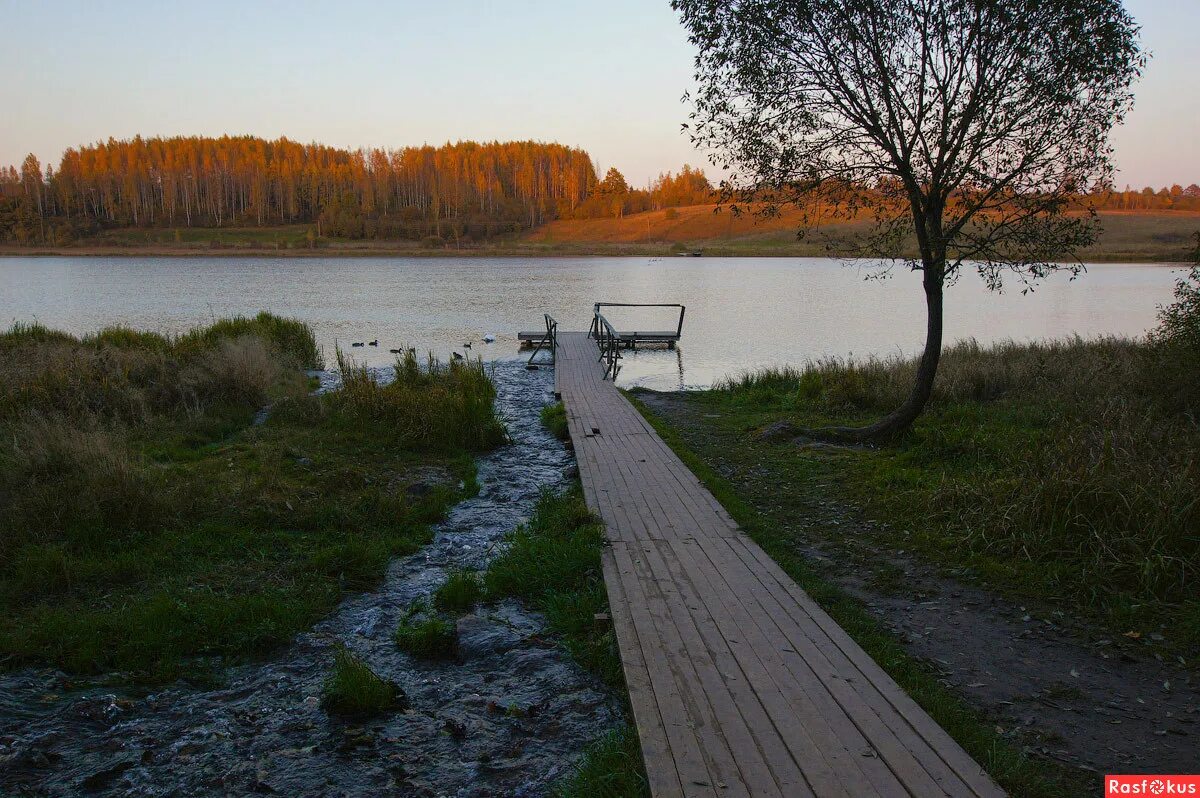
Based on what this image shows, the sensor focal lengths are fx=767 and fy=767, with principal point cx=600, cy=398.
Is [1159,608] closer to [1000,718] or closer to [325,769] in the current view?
[1000,718]

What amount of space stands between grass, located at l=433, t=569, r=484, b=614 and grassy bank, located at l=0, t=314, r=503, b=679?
0.84 metres

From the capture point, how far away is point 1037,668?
5164 mm

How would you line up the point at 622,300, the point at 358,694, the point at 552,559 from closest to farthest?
the point at 358,694 → the point at 552,559 → the point at 622,300

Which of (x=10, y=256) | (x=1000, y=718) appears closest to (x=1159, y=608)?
(x=1000, y=718)

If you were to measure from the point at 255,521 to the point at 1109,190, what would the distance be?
10.8 metres

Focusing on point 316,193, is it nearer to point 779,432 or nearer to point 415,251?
point 415,251

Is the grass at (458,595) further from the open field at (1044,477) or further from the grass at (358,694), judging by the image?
the open field at (1044,477)

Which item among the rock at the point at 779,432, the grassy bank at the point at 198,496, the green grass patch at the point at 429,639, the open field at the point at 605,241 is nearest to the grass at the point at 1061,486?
the rock at the point at 779,432

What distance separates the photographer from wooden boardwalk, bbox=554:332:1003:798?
3.50m

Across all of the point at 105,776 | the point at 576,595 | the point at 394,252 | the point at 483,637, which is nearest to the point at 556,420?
the point at 576,595

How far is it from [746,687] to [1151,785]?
2058 mm

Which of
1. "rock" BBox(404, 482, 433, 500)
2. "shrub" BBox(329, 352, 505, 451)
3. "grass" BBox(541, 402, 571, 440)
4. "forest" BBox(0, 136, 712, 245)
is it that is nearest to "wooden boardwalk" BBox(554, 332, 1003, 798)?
"rock" BBox(404, 482, 433, 500)

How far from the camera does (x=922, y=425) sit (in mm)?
11828

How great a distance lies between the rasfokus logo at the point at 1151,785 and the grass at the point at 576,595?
7.87 ft
